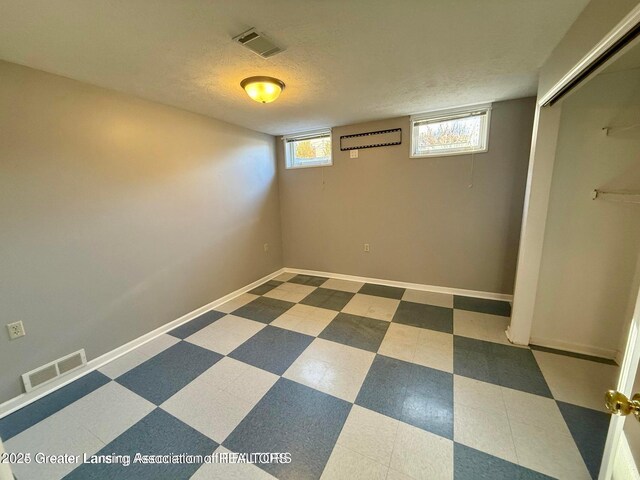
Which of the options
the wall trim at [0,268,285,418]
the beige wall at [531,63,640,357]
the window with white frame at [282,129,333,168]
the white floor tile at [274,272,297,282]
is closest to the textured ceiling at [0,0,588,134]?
the beige wall at [531,63,640,357]

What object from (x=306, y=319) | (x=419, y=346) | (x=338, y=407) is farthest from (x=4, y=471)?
(x=419, y=346)

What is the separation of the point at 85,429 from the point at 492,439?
242 cm

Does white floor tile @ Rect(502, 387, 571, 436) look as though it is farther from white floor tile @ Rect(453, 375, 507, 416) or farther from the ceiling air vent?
the ceiling air vent

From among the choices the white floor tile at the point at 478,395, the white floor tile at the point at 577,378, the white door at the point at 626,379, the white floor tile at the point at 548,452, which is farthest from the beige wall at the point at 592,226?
the white door at the point at 626,379

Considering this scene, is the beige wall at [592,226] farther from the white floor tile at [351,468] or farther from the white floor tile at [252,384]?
the white floor tile at [252,384]

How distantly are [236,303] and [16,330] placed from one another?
6.04 feet

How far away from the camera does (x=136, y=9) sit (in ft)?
4.01

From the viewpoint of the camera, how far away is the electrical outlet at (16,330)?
1.67m

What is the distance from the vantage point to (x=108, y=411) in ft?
5.40

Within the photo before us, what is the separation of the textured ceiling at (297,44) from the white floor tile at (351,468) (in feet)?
7.72

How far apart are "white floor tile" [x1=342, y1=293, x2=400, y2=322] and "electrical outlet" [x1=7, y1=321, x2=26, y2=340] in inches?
105

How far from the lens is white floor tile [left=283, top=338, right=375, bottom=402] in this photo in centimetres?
180

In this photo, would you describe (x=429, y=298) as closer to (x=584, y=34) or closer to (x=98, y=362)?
(x=584, y=34)

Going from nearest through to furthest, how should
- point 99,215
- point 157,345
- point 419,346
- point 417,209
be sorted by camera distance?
1. point 99,215
2. point 419,346
3. point 157,345
4. point 417,209
